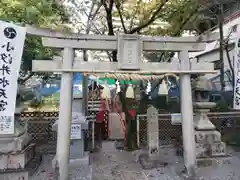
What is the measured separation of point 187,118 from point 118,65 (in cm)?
226

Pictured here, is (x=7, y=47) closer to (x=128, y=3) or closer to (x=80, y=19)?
(x=128, y=3)

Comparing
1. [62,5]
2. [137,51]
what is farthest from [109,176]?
[62,5]

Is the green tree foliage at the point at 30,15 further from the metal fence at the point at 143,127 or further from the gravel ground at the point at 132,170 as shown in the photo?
the gravel ground at the point at 132,170

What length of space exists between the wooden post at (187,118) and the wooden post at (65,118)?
285 centimetres

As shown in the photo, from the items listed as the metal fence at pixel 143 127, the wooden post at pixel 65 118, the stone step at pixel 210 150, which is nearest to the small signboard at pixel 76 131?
the wooden post at pixel 65 118

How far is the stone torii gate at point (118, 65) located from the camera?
5.53 metres

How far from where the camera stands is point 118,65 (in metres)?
5.64

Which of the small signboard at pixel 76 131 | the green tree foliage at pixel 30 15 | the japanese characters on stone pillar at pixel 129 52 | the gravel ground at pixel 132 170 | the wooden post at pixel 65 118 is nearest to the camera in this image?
the wooden post at pixel 65 118

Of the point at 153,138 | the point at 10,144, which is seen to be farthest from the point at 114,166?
the point at 10,144

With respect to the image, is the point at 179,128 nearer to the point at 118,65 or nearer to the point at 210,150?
the point at 210,150

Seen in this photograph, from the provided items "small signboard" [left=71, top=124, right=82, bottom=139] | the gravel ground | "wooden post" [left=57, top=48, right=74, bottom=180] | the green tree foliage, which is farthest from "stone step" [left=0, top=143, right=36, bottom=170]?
the green tree foliage

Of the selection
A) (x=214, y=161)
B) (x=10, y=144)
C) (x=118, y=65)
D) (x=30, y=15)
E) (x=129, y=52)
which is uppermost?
(x=30, y=15)

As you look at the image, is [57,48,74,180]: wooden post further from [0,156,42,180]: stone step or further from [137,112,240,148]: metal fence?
[137,112,240,148]: metal fence

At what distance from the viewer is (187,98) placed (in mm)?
6051
